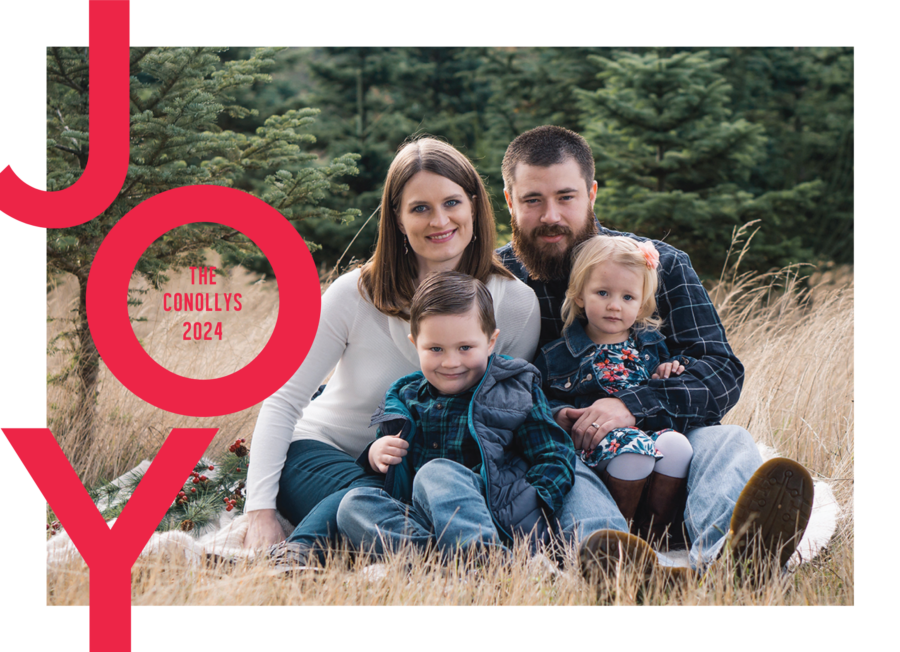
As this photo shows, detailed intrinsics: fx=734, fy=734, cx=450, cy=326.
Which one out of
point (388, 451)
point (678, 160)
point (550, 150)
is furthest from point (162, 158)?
point (678, 160)

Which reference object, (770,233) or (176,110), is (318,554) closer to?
(176,110)

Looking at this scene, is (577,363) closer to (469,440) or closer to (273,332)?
(469,440)

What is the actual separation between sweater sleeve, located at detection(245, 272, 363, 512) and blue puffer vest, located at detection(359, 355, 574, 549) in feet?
1.12

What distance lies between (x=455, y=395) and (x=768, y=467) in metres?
1.05

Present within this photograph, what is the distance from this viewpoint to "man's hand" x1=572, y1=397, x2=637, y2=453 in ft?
8.93

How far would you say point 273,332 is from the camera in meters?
2.47

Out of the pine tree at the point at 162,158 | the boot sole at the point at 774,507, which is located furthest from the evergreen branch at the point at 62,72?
the boot sole at the point at 774,507

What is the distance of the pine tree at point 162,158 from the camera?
12.0 feet

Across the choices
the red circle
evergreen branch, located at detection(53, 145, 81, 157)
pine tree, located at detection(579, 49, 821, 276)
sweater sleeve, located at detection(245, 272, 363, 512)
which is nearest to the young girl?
sweater sleeve, located at detection(245, 272, 363, 512)

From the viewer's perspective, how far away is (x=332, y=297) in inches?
116

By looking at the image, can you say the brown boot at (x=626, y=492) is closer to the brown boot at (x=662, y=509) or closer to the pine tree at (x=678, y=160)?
the brown boot at (x=662, y=509)

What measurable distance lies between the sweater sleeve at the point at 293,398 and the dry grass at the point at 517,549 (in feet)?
1.29

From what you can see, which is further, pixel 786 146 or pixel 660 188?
pixel 786 146

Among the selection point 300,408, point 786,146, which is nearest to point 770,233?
point 786,146
